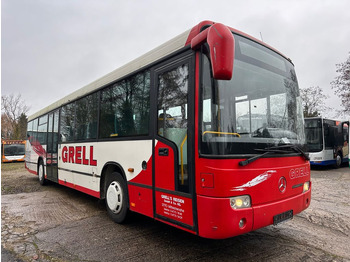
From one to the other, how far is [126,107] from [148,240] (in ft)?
7.42

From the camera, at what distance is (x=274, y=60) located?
12.4 ft

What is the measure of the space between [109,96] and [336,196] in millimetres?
6618

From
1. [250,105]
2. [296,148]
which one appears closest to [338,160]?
[296,148]

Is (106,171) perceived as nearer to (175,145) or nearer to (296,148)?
(175,145)

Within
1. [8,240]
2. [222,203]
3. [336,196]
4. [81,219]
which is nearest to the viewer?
[222,203]

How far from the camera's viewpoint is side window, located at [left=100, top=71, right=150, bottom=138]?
163 inches

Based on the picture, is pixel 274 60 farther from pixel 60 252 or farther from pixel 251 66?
pixel 60 252

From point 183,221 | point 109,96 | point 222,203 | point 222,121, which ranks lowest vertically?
point 183,221

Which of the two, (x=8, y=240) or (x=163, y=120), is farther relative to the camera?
(x=8, y=240)

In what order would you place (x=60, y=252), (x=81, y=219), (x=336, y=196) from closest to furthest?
(x=60, y=252) → (x=81, y=219) → (x=336, y=196)

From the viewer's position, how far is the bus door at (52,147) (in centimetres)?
789

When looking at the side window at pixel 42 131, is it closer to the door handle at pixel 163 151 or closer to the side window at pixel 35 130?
the side window at pixel 35 130

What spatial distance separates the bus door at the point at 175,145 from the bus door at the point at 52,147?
534 centimetres

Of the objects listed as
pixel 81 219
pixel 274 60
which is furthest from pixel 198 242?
pixel 274 60
